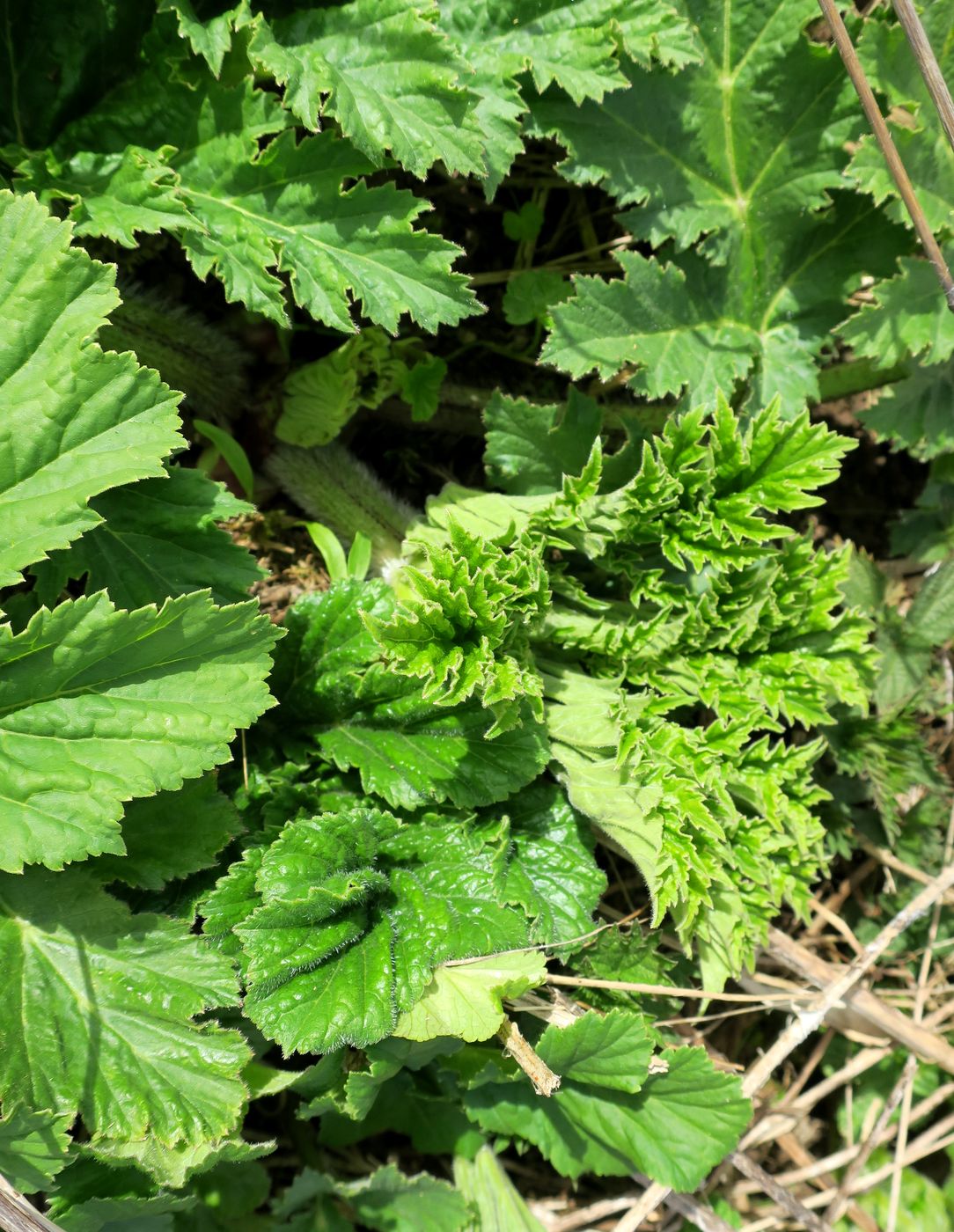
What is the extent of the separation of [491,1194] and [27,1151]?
1613mm

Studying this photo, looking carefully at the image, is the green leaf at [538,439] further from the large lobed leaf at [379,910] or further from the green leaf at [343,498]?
the large lobed leaf at [379,910]

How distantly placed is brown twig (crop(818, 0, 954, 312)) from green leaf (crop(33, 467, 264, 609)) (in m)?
1.89

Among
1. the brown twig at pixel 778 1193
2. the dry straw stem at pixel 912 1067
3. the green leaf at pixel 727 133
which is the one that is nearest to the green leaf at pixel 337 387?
the green leaf at pixel 727 133

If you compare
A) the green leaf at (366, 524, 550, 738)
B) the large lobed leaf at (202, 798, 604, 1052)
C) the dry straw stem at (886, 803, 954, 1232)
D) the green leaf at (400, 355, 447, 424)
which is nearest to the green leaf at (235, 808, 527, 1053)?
the large lobed leaf at (202, 798, 604, 1052)

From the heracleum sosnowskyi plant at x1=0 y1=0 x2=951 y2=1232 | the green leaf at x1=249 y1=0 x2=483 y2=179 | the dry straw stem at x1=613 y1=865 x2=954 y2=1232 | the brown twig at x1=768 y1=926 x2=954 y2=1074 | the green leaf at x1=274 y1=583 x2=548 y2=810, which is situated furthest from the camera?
the brown twig at x1=768 y1=926 x2=954 y2=1074

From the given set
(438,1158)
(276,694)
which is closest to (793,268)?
(276,694)

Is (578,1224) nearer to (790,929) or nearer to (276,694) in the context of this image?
(790,929)

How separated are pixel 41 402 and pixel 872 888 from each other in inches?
139

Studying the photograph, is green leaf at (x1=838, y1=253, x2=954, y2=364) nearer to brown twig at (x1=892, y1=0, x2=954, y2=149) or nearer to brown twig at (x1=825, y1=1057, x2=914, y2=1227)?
brown twig at (x1=892, y1=0, x2=954, y2=149)

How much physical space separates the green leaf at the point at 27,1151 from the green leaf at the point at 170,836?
567 millimetres

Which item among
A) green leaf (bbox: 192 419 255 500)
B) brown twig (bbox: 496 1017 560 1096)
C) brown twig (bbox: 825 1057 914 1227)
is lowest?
brown twig (bbox: 825 1057 914 1227)

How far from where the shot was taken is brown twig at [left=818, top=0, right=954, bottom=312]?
7.82ft

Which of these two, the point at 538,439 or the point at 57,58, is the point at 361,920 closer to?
the point at 538,439

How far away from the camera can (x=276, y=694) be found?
300 centimetres
